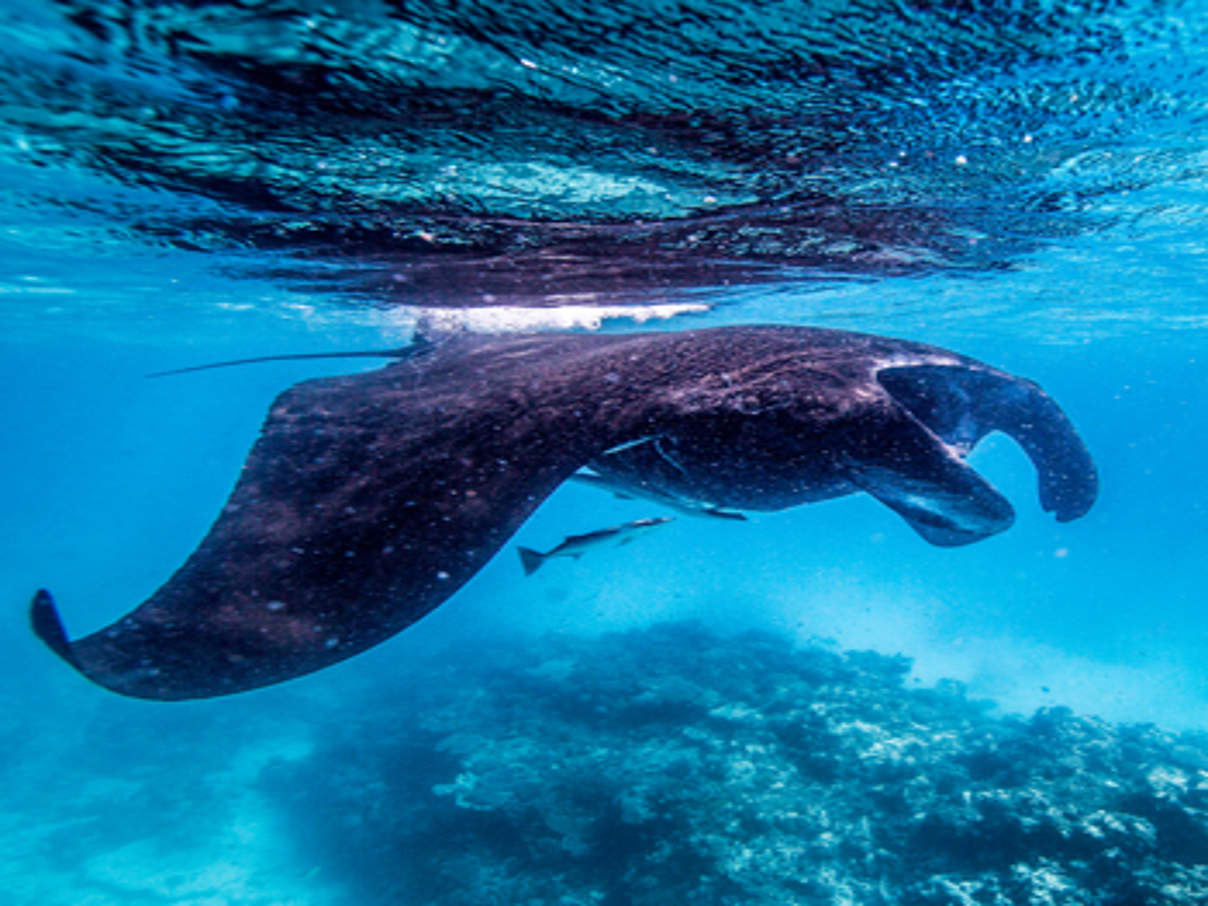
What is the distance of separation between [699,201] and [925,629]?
32.1 m

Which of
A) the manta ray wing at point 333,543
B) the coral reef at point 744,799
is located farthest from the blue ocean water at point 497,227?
the manta ray wing at point 333,543

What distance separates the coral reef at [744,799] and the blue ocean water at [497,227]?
0.66ft

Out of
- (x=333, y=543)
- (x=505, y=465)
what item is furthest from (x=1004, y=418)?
(x=333, y=543)

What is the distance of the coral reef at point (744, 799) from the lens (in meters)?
8.95

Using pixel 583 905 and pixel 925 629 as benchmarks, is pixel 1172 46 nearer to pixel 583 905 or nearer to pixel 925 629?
pixel 583 905

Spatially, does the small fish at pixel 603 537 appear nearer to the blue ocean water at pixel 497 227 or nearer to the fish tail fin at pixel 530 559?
the fish tail fin at pixel 530 559

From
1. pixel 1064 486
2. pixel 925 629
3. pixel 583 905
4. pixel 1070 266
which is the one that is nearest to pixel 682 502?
pixel 1064 486

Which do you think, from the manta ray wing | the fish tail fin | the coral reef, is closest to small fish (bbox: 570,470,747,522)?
the manta ray wing

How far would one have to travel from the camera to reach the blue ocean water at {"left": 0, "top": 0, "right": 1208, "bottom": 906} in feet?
14.5

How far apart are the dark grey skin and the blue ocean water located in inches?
89.9

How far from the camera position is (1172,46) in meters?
4.68

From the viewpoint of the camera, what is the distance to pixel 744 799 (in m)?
11.2

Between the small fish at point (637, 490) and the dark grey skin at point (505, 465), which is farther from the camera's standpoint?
the small fish at point (637, 490)

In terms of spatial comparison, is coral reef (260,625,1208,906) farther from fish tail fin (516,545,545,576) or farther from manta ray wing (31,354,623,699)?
manta ray wing (31,354,623,699)
